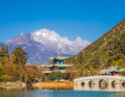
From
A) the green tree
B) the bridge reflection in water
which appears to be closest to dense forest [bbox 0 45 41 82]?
the green tree

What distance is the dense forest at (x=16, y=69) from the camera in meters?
89.2

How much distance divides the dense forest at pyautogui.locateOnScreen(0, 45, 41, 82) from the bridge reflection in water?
15455mm

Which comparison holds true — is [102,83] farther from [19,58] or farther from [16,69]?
[19,58]

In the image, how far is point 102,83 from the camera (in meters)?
85.2

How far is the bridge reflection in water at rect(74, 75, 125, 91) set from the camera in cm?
7312

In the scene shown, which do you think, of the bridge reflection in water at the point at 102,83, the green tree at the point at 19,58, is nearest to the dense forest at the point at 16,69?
the green tree at the point at 19,58

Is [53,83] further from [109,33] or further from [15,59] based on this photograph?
[109,33]

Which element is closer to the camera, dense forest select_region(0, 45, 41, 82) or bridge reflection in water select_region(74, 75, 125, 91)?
bridge reflection in water select_region(74, 75, 125, 91)

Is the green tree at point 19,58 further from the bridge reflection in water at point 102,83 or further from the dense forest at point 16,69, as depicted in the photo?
the bridge reflection in water at point 102,83

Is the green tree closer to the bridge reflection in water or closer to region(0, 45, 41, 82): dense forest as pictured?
region(0, 45, 41, 82): dense forest

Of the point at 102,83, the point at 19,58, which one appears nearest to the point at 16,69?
the point at 19,58

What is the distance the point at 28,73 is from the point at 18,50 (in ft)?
25.1

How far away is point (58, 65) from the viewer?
107m

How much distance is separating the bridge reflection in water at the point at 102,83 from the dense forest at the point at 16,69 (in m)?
15.5
